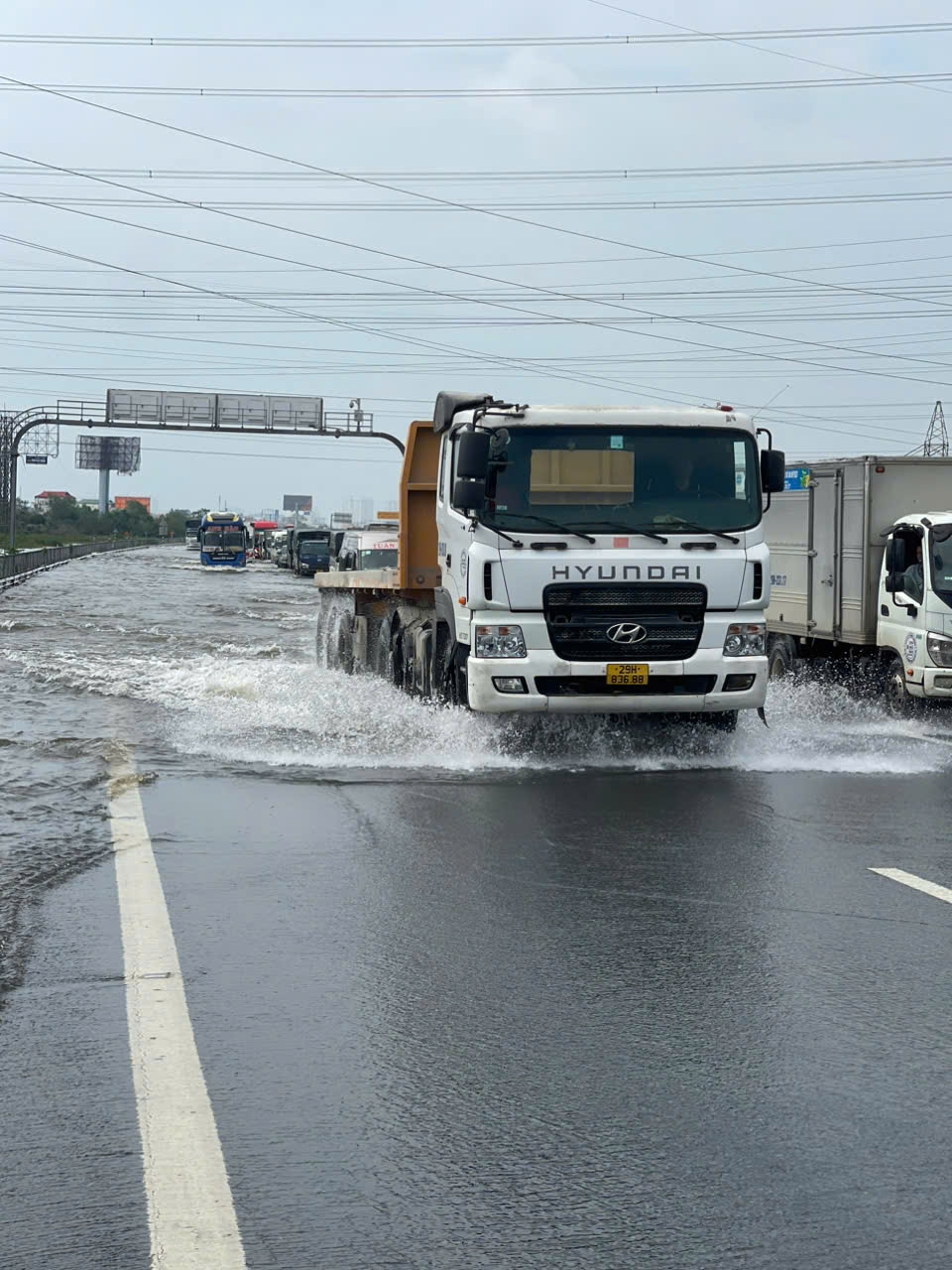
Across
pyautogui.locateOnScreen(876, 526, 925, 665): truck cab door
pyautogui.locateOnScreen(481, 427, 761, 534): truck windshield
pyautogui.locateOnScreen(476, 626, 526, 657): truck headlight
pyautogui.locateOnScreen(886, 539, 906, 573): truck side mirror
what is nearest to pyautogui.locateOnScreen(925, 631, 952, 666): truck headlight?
pyautogui.locateOnScreen(876, 526, 925, 665): truck cab door

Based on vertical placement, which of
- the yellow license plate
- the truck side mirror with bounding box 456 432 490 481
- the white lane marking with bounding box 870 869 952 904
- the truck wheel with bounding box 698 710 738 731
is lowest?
the white lane marking with bounding box 870 869 952 904

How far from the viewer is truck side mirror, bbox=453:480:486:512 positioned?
12.8 m

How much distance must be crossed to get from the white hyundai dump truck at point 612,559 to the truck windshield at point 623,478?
11mm

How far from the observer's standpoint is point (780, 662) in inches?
802

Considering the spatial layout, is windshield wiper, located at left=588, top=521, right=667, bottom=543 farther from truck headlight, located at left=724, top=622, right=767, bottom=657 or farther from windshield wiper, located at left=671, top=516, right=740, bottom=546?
truck headlight, located at left=724, top=622, right=767, bottom=657

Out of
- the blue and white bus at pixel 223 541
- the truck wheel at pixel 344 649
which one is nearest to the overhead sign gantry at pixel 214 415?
the blue and white bus at pixel 223 541

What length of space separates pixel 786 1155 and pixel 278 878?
4.25 m

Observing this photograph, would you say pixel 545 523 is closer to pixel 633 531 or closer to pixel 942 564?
pixel 633 531

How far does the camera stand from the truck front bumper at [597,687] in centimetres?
1289

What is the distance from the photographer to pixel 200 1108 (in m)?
4.72

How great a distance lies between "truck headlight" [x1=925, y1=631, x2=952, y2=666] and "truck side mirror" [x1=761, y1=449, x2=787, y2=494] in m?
3.37

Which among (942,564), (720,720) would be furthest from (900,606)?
(720,720)

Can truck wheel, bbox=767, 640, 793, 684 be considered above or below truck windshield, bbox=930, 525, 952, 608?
below

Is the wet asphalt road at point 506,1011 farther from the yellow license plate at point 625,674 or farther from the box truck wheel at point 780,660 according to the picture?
the box truck wheel at point 780,660
